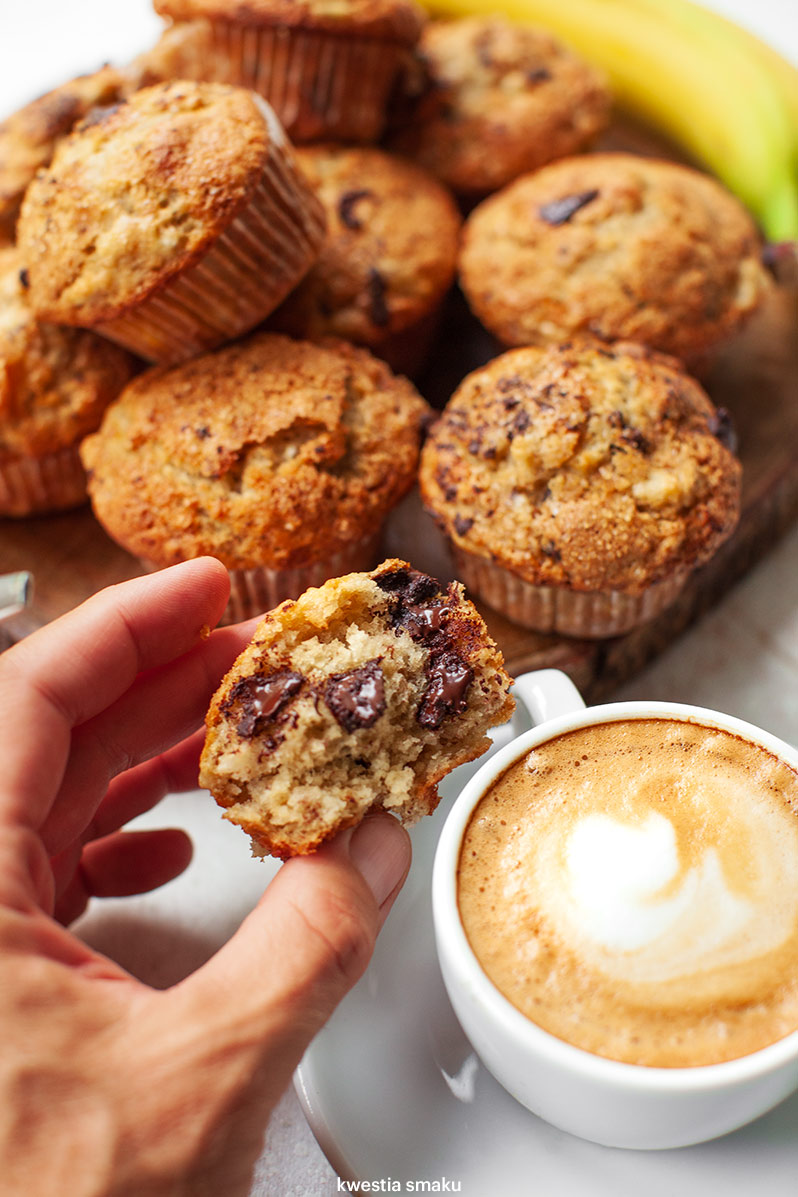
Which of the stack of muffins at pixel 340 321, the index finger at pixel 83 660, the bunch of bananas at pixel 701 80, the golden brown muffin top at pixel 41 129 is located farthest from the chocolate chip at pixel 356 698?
the bunch of bananas at pixel 701 80

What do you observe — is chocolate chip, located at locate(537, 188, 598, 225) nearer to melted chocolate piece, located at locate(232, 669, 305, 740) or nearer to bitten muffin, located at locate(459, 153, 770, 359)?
bitten muffin, located at locate(459, 153, 770, 359)

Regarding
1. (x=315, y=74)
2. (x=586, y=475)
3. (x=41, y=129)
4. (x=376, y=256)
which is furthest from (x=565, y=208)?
(x=41, y=129)

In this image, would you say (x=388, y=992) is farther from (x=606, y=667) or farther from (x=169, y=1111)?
(x=606, y=667)

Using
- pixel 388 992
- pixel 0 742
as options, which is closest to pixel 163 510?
pixel 0 742

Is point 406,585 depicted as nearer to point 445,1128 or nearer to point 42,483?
point 445,1128

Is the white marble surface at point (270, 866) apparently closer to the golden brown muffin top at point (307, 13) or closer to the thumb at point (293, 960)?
the thumb at point (293, 960)
